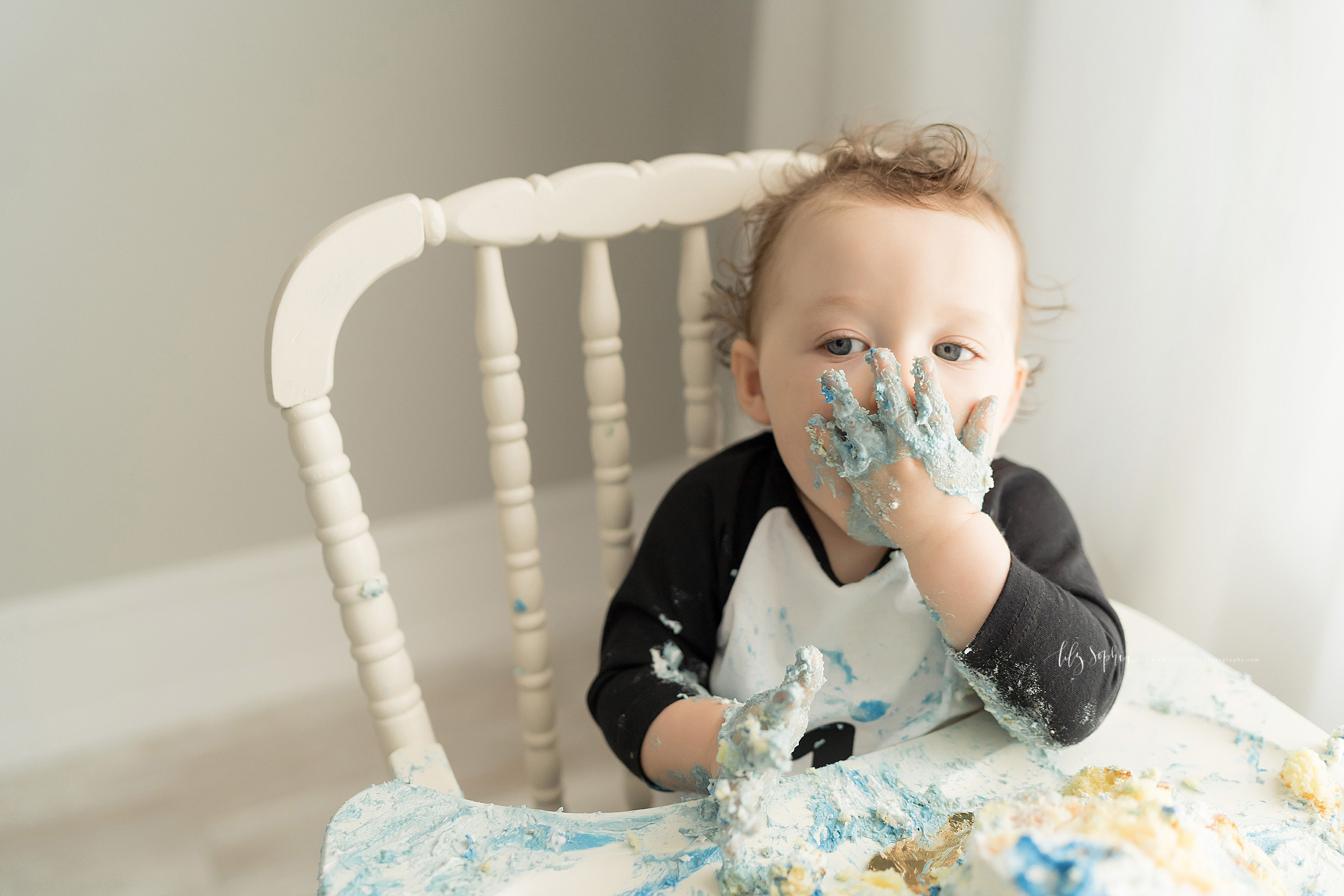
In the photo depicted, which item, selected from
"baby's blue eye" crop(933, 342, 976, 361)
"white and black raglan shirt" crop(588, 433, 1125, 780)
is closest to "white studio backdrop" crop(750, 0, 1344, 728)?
"white and black raglan shirt" crop(588, 433, 1125, 780)

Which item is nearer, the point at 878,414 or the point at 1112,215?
the point at 878,414

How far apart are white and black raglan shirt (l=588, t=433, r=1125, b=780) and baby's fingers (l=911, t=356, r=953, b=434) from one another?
0.39ft

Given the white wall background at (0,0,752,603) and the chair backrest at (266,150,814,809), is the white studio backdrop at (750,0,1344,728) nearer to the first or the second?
the chair backrest at (266,150,814,809)

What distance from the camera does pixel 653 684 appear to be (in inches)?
27.2

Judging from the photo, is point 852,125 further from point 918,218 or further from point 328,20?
point 328,20

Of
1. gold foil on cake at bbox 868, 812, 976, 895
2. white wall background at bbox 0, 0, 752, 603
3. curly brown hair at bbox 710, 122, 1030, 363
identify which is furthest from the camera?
white wall background at bbox 0, 0, 752, 603

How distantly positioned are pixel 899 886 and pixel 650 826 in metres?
0.15

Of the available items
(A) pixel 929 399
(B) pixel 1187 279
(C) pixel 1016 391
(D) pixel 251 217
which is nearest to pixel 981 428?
(A) pixel 929 399

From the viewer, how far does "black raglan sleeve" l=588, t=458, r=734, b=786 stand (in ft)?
2.34

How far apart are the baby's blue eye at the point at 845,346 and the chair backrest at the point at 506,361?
21cm

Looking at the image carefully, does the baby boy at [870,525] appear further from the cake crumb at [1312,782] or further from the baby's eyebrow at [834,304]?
the cake crumb at [1312,782]

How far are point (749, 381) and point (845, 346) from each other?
14 cm

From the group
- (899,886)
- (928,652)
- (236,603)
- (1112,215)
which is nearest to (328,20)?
(236,603)

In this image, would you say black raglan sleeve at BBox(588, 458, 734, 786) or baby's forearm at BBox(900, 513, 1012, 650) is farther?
black raglan sleeve at BBox(588, 458, 734, 786)
